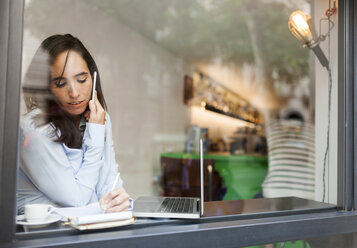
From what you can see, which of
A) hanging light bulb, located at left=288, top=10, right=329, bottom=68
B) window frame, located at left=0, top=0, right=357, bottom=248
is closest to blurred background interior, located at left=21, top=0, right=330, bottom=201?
window frame, located at left=0, top=0, right=357, bottom=248

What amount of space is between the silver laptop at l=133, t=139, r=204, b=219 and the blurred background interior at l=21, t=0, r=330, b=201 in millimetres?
113

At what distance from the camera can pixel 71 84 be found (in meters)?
1.30

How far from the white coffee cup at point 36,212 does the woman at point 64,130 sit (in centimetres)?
7

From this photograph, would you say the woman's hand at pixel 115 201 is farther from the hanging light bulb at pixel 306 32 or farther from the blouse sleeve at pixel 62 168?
the hanging light bulb at pixel 306 32

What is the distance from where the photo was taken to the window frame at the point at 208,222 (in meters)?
1.06

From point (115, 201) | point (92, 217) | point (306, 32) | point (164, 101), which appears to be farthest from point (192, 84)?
point (92, 217)

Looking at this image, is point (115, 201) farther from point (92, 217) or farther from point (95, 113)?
point (95, 113)

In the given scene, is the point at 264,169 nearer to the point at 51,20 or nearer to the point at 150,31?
the point at 150,31

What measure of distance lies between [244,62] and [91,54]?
7.21m

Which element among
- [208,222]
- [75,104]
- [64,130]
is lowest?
[208,222]

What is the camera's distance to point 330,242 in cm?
153

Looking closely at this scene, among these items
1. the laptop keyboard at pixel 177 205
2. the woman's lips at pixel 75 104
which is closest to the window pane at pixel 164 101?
the woman's lips at pixel 75 104

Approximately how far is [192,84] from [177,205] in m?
4.96

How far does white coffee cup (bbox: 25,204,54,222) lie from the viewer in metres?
1.15
